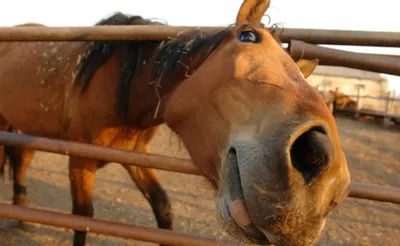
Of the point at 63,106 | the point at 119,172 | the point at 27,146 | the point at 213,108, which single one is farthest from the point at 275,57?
the point at 119,172

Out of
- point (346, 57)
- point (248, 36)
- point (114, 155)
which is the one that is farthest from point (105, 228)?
point (346, 57)

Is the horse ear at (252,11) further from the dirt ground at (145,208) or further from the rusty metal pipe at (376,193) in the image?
the dirt ground at (145,208)

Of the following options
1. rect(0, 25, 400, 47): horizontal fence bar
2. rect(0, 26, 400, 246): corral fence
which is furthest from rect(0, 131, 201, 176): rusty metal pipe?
rect(0, 25, 400, 47): horizontal fence bar

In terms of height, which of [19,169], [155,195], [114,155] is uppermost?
[114,155]

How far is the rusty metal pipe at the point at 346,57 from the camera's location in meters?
1.84

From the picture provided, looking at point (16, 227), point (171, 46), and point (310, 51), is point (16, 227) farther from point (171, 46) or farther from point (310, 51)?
point (310, 51)

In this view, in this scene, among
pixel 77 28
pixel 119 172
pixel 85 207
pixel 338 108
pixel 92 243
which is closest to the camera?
pixel 77 28

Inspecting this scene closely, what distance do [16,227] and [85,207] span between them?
173 centimetres

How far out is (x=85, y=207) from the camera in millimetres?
2668

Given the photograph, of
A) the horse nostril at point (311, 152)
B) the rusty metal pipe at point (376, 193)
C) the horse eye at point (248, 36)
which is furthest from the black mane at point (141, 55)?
the rusty metal pipe at point (376, 193)

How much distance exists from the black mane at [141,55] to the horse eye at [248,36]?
0.15 metres

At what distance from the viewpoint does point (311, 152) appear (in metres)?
1.12

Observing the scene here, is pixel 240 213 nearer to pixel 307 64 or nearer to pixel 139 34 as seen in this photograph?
pixel 307 64

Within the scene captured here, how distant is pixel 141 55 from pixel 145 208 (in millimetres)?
2775
